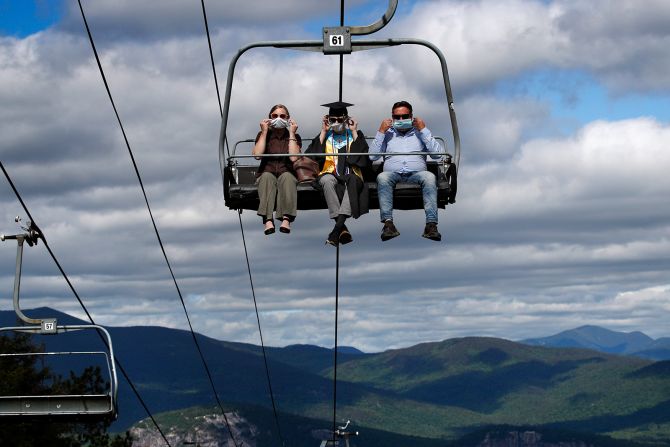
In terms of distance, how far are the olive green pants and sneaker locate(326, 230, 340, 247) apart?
2.37ft

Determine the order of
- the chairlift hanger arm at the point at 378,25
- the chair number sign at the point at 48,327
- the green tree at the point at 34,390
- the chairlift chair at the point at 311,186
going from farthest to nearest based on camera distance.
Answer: the green tree at the point at 34,390, the chair number sign at the point at 48,327, the chairlift chair at the point at 311,186, the chairlift hanger arm at the point at 378,25

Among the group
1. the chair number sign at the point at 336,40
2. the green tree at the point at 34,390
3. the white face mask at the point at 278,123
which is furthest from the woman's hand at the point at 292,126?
the green tree at the point at 34,390

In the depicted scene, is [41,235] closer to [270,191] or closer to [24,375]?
[270,191]

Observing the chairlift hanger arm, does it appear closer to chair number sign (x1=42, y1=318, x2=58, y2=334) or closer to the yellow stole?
the yellow stole

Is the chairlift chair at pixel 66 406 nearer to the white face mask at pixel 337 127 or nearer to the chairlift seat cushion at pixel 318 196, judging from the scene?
the chairlift seat cushion at pixel 318 196

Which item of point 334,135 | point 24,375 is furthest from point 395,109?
point 24,375

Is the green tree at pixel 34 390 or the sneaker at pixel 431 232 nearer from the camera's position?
the sneaker at pixel 431 232

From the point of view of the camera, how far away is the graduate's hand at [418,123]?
20.7 metres

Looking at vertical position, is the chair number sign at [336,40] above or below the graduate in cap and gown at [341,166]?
above

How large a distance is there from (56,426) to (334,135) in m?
75.9

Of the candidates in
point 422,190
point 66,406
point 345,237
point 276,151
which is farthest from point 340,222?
point 66,406

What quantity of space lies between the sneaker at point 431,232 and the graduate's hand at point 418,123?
1.59 meters

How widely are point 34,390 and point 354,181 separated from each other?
76.3 metres

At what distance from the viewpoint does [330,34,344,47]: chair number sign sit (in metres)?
17.0
